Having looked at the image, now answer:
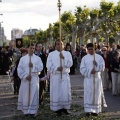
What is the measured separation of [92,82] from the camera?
38.0ft

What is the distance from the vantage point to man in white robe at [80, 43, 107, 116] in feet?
37.8

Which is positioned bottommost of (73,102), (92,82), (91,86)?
(73,102)

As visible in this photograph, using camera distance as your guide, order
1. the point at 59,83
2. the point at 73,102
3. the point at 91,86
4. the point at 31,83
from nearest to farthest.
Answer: the point at 91,86
the point at 31,83
the point at 59,83
the point at 73,102

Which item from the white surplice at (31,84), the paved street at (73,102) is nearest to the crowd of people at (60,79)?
the white surplice at (31,84)

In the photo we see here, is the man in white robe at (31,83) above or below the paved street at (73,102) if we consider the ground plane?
above

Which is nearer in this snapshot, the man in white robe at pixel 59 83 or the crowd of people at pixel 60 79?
the crowd of people at pixel 60 79

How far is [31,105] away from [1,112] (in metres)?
1.66

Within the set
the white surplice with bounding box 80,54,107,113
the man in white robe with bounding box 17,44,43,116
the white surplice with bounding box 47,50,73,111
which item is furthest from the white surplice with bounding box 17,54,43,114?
the white surplice with bounding box 80,54,107,113

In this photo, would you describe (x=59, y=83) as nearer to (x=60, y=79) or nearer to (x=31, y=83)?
(x=60, y=79)

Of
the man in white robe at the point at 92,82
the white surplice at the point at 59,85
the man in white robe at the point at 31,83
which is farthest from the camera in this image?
the white surplice at the point at 59,85

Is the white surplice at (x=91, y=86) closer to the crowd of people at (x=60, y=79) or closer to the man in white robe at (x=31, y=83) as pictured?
the crowd of people at (x=60, y=79)

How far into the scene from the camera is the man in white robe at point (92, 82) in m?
11.5

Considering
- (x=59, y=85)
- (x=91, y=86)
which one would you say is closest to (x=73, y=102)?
(x=59, y=85)

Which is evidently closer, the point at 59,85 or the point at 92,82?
the point at 92,82
